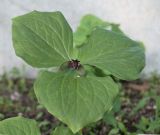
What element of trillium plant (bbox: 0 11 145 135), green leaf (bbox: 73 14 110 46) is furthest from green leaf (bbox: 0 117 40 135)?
green leaf (bbox: 73 14 110 46)

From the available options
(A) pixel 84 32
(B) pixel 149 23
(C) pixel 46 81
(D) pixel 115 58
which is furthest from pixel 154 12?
(C) pixel 46 81

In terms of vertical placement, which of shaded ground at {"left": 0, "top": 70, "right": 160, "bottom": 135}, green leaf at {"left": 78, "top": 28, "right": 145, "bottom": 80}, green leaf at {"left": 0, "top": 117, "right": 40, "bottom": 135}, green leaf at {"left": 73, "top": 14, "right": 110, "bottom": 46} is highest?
green leaf at {"left": 78, "top": 28, "right": 145, "bottom": 80}

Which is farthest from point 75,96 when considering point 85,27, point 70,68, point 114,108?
point 85,27

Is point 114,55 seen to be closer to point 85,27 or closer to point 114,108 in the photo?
point 114,108

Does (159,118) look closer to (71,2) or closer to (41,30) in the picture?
(41,30)

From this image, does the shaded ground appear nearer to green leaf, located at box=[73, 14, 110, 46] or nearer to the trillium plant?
green leaf, located at box=[73, 14, 110, 46]

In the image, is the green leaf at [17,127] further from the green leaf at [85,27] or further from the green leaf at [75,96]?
the green leaf at [85,27]

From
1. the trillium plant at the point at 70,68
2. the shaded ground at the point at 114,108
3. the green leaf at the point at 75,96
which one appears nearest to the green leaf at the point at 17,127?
the trillium plant at the point at 70,68

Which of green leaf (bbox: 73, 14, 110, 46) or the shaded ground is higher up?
green leaf (bbox: 73, 14, 110, 46)
